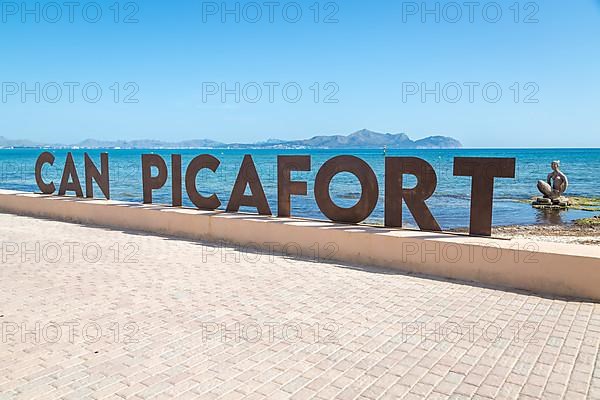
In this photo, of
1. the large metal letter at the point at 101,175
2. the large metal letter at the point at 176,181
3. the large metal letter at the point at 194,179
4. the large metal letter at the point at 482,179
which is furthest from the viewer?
the large metal letter at the point at 101,175

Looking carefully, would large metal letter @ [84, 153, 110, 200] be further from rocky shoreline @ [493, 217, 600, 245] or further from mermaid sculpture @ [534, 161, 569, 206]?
mermaid sculpture @ [534, 161, 569, 206]

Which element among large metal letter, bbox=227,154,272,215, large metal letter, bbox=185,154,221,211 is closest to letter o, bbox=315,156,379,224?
large metal letter, bbox=227,154,272,215

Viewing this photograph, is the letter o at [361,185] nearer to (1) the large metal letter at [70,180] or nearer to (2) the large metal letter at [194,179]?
(2) the large metal letter at [194,179]

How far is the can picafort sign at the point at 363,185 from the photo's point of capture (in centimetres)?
693

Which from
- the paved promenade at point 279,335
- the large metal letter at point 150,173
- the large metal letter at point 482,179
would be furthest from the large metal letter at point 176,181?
the large metal letter at point 482,179

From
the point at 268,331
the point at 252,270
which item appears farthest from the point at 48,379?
the point at 252,270

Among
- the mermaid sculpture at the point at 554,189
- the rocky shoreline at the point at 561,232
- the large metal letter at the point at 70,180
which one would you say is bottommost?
the rocky shoreline at the point at 561,232

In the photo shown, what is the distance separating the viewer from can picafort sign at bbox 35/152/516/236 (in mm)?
6934

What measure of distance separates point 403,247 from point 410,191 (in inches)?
38.7

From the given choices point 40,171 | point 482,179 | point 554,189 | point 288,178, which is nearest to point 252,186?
point 288,178

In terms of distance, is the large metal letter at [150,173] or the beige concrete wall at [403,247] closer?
the beige concrete wall at [403,247]

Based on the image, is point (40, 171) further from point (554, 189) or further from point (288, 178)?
point (554, 189)

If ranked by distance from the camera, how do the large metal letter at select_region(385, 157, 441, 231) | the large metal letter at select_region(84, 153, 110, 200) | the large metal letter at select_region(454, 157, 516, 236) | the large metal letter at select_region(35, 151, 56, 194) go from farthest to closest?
the large metal letter at select_region(35, 151, 56, 194) < the large metal letter at select_region(84, 153, 110, 200) < the large metal letter at select_region(385, 157, 441, 231) < the large metal letter at select_region(454, 157, 516, 236)

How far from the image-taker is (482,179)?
22.6ft
